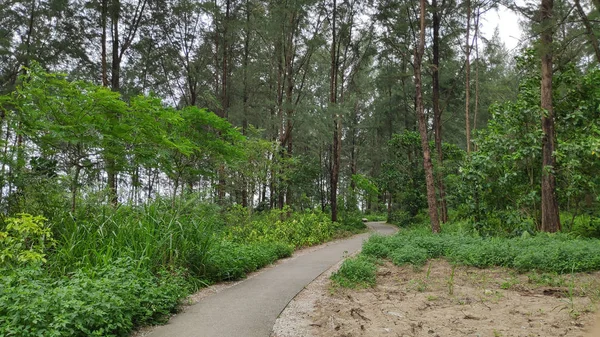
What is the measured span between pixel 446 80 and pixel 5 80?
2170cm

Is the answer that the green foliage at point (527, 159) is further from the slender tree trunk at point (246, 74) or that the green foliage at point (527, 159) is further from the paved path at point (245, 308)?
the slender tree trunk at point (246, 74)

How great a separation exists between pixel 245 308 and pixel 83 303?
216 cm

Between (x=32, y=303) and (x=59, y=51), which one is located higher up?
(x=59, y=51)

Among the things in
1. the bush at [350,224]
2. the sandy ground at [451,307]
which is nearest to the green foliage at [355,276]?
the sandy ground at [451,307]

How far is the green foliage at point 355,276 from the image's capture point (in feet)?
21.9

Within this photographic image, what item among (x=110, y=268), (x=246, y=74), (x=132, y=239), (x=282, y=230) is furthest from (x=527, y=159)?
(x=246, y=74)

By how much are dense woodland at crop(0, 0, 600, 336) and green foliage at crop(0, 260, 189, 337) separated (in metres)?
0.04

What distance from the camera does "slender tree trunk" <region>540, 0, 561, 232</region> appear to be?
10148mm

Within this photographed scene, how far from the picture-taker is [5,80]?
1507 centimetres

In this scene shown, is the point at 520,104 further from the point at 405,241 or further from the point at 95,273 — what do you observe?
the point at 95,273

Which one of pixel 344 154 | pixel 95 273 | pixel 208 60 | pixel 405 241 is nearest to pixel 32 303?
pixel 95 273

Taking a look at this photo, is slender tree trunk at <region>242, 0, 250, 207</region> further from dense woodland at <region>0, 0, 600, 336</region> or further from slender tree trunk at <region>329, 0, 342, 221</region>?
slender tree trunk at <region>329, 0, 342, 221</region>

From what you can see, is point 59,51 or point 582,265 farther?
point 59,51

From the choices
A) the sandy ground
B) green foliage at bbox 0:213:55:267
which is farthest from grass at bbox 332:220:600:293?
green foliage at bbox 0:213:55:267
